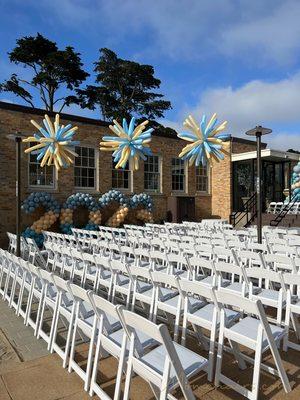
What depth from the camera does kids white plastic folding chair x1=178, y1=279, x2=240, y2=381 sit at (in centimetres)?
302

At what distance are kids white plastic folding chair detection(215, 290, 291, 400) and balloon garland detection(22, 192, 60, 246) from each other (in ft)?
31.0

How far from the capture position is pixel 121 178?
1571 centimetres

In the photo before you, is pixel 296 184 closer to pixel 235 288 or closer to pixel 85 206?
pixel 85 206

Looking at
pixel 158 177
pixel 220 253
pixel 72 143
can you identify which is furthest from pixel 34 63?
pixel 220 253

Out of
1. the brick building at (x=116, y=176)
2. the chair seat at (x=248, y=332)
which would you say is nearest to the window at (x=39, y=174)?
the brick building at (x=116, y=176)

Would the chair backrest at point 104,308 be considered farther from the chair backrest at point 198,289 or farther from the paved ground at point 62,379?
the chair backrest at point 198,289

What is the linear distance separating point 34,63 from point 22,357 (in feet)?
104

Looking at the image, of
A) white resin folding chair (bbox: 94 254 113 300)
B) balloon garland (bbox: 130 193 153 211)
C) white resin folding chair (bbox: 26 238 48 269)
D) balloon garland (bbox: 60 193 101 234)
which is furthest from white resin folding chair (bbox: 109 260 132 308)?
balloon garland (bbox: 130 193 153 211)

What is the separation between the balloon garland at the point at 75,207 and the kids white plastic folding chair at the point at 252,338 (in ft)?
32.2

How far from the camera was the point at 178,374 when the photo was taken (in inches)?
90.4

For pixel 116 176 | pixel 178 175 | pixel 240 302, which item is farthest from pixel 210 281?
pixel 178 175

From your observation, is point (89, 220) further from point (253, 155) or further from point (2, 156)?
point (253, 155)

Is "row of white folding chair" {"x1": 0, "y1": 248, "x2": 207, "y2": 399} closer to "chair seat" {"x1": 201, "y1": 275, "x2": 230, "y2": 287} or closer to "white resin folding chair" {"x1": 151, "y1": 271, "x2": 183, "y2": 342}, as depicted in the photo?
"white resin folding chair" {"x1": 151, "y1": 271, "x2": 183, "y2": 342}

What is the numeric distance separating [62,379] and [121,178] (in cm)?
1282
